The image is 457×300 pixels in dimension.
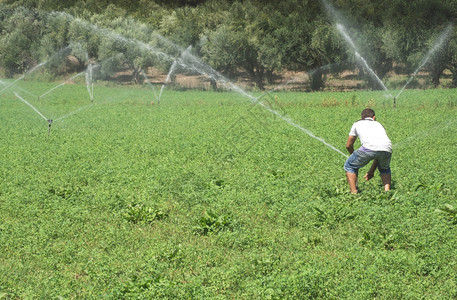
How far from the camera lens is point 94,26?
220 feet

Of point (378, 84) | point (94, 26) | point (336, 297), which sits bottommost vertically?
point (378, 84)

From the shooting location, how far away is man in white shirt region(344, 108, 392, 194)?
11336mm

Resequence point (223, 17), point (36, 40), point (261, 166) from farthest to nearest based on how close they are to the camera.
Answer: point (36, 40) < point (223, 17) < point (261, 166)

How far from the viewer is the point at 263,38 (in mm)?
55938

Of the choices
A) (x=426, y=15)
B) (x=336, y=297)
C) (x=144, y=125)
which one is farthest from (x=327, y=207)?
(x=426, y=15)

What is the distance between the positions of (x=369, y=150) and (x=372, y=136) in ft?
1.09

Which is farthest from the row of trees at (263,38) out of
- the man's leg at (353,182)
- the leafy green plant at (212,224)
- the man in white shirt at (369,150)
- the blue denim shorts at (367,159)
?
the leafy green plant at (212,224)

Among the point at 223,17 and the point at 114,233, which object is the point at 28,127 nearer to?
the point at 114,233

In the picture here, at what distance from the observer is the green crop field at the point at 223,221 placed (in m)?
7.74

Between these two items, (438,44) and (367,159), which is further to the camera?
(438,44)

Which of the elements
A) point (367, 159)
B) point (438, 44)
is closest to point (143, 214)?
point (367, 159)

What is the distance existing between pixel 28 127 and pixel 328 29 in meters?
34.8

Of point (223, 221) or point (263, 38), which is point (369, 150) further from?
point (263, 38)

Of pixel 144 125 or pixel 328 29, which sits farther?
pixel 328 29
